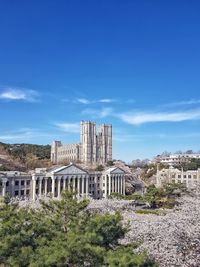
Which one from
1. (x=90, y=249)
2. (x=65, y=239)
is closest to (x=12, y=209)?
(x=65, y=239)

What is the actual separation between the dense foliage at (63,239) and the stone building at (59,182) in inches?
1358

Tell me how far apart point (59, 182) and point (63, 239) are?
156 ft

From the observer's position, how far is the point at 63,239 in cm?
1730

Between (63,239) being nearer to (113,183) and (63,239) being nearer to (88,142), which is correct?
(113,183)

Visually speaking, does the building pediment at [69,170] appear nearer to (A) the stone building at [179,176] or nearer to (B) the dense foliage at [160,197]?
(B) the dense foliage at [160,197]

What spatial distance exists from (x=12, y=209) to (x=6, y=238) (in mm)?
3289

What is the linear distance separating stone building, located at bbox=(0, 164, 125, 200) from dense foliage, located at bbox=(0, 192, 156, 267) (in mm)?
34502

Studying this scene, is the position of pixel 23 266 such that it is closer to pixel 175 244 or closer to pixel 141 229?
pixel 175 244

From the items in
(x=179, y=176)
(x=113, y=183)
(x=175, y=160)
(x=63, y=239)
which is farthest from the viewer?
(x=175, y=160)

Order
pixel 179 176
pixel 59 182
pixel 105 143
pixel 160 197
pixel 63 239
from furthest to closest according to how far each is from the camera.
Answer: pixel 105 143
pixel 179 176
pixel 59 182
pixel 160 197
pixel 63 239

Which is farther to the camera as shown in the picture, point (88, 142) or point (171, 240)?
point (88, 142)

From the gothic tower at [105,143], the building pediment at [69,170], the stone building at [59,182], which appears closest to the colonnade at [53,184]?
the stone building at [59,182]

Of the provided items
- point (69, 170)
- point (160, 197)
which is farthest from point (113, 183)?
point (160, 197)

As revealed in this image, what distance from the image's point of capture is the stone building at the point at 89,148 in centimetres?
11412
